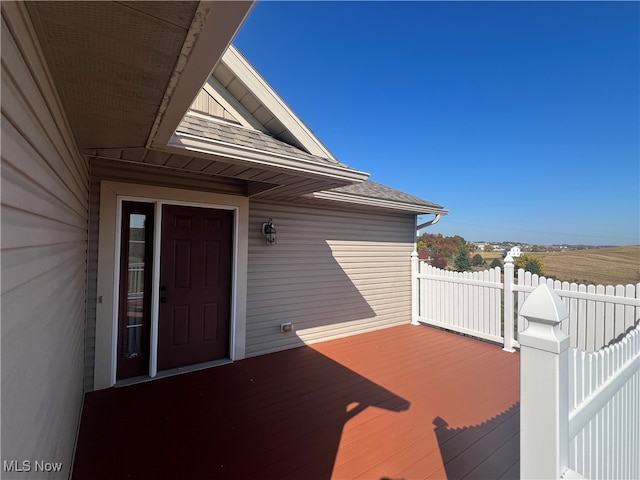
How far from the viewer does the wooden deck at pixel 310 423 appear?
218 cm

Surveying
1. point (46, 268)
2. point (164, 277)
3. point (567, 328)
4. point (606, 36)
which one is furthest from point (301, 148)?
point (606, 36)

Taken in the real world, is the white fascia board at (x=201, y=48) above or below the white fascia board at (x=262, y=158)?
below

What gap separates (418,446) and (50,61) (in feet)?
11.4

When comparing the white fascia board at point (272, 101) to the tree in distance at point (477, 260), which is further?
the tree in distance at point (477, 260)

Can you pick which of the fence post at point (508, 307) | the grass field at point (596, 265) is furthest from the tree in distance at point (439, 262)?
the grass field at point (596, 265)

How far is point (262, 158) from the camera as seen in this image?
2.79 metres

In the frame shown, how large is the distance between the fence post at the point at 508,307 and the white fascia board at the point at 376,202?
6.29 ft

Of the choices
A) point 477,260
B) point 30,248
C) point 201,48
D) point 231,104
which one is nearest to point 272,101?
point 231,104

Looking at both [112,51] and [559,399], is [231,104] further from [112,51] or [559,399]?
[559,399]

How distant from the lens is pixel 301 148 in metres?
3.67

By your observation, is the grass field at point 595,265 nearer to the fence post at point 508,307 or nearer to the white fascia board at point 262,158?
the fence post at point 508,307

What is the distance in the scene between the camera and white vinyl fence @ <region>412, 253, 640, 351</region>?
148 inches

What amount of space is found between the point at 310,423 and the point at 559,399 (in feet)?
7.20

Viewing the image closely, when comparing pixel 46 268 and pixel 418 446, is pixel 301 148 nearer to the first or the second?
pixel 46 268
